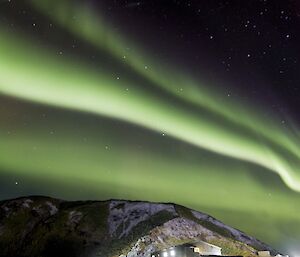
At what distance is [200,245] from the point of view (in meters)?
113

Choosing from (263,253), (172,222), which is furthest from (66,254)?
(263,253)

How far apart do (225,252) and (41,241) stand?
101357mm

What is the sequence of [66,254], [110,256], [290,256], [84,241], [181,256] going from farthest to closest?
[84,241]
[66,254]
[110,256]
[290,256]
[181,256]

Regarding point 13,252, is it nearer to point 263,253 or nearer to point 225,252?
point 225,252

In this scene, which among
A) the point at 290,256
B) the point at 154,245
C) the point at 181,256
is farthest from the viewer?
the point at 154,245

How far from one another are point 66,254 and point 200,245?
84641 mm

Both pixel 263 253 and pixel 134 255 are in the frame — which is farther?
pixel 134 255

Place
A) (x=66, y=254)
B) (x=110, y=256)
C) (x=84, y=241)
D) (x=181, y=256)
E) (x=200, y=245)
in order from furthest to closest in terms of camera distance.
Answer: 1. (x=84, y=241)
2. (x=66, y=254)
3. (x=110, y=256)
4. (x=200, y=245)
5. (x=181, y=256)

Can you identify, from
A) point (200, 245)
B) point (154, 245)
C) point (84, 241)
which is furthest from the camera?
point (84, 241)

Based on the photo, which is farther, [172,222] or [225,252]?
[172,222]

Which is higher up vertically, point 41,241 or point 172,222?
point 172,222

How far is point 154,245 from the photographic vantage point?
143 meters

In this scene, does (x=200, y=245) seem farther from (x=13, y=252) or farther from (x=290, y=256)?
(x=13, y=252)

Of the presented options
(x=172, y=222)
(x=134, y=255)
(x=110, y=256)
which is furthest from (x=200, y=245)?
(x=172, y=222)
